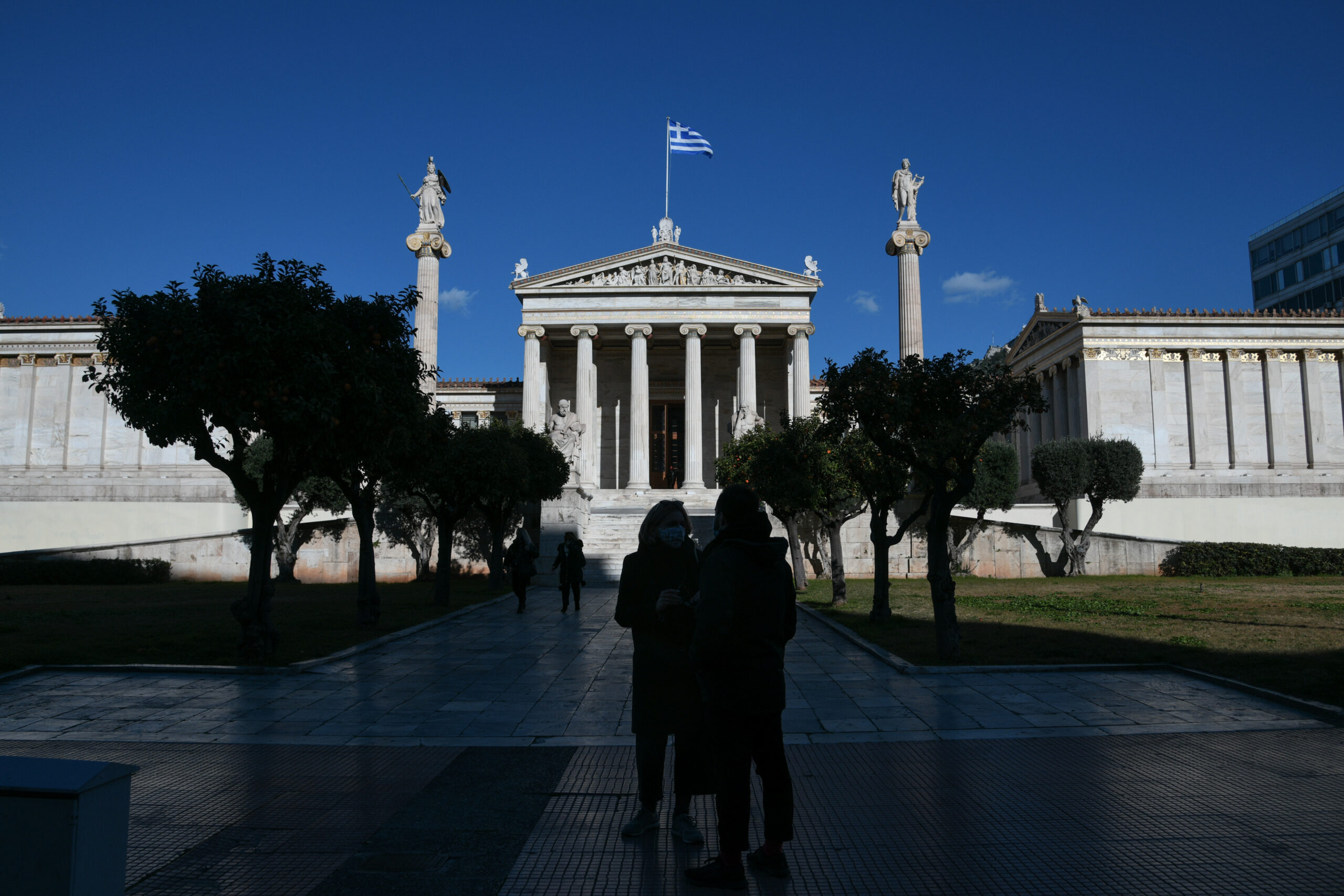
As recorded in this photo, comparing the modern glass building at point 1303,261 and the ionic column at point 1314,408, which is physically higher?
the modern glass building at point 1303,261

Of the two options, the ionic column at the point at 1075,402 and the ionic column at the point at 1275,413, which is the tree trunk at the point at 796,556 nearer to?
the ionic column at the point at 1075,402

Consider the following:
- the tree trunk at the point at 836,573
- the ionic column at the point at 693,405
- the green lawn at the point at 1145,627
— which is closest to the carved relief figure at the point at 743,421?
the green lawn at the point at 1145,627

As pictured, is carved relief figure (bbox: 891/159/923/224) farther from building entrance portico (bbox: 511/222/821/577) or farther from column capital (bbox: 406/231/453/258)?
column capital (bbox: 406/231/453/258)

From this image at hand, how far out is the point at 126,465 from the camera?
44469 millimetres

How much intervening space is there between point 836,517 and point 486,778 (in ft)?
58.8

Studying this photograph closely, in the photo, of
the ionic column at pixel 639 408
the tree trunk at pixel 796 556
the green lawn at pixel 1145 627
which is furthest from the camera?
the ionic column at pixel 639 408

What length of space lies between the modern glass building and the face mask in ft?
222

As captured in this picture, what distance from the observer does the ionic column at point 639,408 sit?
39.0 meters

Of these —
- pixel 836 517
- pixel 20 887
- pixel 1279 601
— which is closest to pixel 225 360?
pixel 20 887

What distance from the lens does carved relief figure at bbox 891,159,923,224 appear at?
36.3m

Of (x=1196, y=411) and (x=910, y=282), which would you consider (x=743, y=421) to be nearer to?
(x=910, y=282)

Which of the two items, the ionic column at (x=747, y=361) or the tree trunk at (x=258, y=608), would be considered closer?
the tree trunk at (x=258, y=608)

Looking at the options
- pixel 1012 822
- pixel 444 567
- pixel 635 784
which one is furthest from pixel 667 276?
pixel 1012 822

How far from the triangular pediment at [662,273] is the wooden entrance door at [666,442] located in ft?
24.9
